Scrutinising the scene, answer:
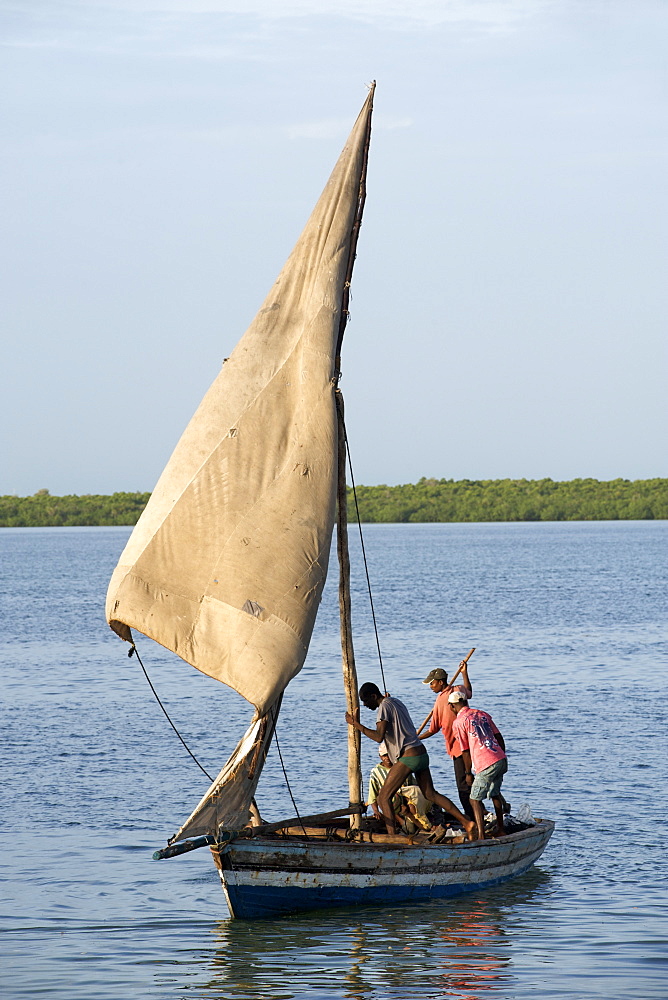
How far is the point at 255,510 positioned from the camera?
44.7 feet

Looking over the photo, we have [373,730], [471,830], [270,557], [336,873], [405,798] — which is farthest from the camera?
[471,830]

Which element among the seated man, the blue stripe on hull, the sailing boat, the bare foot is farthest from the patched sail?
the bare foot

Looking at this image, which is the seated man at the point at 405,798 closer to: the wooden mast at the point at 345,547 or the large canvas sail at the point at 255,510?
the wooden mast at the point at 345,547

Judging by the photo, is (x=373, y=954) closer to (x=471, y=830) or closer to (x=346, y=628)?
(x=471, y=830)

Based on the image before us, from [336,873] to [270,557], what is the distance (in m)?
3.23

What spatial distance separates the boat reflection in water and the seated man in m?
0.90

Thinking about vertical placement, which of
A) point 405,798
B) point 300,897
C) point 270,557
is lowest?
point 300,897

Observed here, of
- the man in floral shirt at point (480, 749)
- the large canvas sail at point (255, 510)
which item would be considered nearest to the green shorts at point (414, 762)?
the man in floral shirt at point (480, 749)

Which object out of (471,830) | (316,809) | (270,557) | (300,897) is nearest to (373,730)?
(471,830)

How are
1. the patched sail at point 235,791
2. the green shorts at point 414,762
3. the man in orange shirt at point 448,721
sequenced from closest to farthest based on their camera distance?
the patched sail at point 235,791 < the green shorts at point 414,762 < the man in orange shirt at point 448,721

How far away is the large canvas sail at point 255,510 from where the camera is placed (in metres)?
13.4

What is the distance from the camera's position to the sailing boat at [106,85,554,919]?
13266mm

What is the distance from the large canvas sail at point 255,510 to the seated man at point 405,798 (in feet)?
5.67

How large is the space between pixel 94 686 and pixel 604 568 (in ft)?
190
